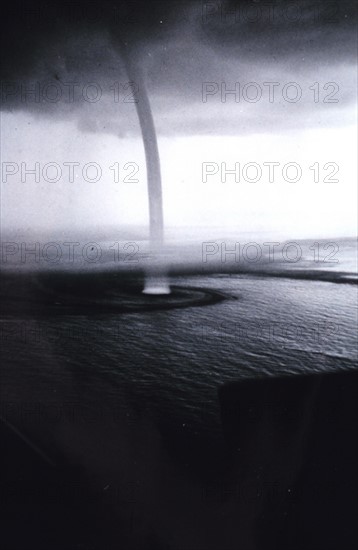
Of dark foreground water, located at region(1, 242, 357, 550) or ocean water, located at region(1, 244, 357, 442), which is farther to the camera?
ocean water, located at region(1, 244, 357, 442)

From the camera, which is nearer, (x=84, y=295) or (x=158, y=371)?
(x=158, y=371)

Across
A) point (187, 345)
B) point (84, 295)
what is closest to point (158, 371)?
point (187, 345)

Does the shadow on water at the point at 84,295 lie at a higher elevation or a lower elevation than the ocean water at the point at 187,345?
higher

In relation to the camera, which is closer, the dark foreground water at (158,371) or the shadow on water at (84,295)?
the dark foreground water at (158,371)

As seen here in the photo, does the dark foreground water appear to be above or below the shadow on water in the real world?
below

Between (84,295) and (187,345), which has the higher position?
(84,295)

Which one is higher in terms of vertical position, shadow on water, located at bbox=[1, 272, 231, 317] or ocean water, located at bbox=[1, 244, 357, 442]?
shadow on water, located at bbox=[1, 272, 231, 317]

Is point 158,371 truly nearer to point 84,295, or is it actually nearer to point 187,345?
point 187,345

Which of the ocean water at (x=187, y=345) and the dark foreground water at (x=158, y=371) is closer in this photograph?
the dark foreground water at (x=158, y=371)
